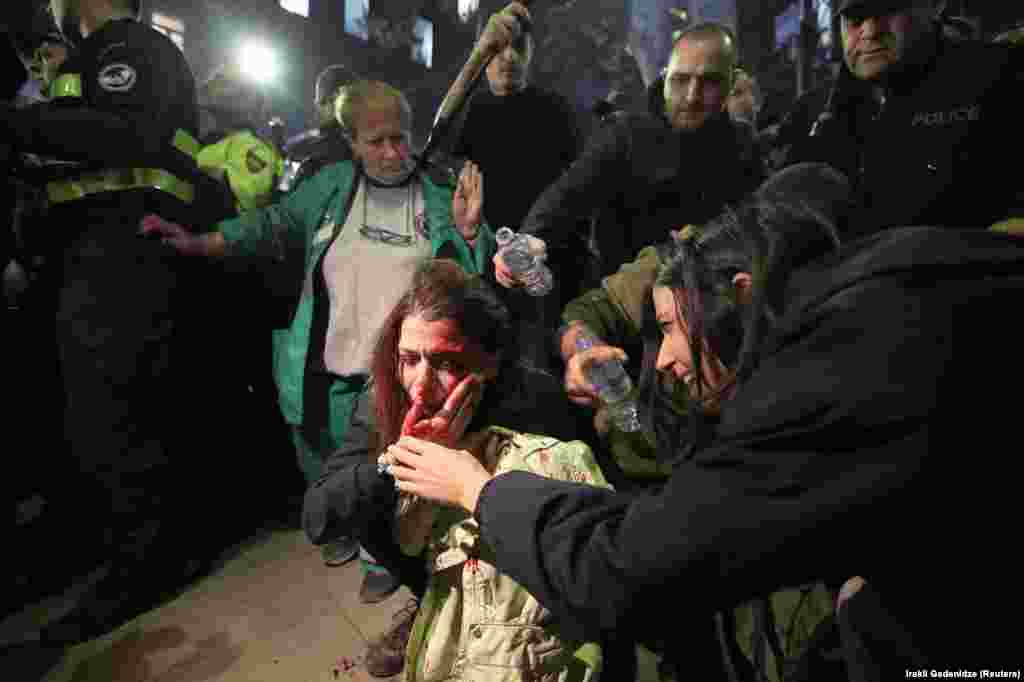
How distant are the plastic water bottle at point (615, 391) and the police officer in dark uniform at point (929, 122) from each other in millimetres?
1149

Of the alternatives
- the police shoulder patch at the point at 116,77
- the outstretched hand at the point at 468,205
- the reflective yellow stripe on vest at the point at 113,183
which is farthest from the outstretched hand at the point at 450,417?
the police shoulder patch at the point at 116,77

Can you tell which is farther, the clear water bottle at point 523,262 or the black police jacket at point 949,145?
the clear water bottle at point 523,262

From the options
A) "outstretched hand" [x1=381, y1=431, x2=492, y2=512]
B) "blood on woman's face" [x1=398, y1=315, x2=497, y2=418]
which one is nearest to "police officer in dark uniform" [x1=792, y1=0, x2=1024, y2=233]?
"blood on woman's face" [x1=398, y1=315, x2=497, y2=418]

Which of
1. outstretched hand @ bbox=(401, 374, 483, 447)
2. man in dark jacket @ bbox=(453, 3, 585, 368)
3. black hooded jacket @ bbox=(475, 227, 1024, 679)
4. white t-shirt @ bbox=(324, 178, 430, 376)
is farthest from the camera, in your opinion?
man in dark jacket @ bbox=(453, 3, 585, 368)

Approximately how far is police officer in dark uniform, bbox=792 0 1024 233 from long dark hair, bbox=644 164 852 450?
68 centimetres

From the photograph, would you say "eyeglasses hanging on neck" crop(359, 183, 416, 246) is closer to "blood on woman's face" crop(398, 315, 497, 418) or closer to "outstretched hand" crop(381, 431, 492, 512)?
"blood on woman's face" crop(398, 315, 497, 418)

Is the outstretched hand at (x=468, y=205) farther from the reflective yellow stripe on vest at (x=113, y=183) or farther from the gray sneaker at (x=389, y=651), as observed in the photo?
the gray sneaker at (x=389, y=651)

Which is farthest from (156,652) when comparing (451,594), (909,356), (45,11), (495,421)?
(45,11)

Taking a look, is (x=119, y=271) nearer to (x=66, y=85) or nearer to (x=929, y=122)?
(x=66, y=85)

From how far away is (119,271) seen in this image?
7.98 feet

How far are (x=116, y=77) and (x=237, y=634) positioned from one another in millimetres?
2581

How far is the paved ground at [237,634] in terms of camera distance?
217 centimetres

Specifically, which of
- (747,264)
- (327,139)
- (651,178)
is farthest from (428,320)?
(327,139)

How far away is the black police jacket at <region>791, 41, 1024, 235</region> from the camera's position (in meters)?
1.91
